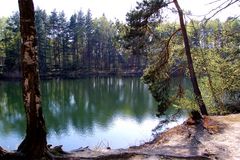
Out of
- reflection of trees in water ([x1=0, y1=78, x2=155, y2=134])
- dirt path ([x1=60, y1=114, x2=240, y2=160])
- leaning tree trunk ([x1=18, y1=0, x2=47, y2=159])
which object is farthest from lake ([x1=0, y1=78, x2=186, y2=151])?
leaning tree trunk ([x1=18, y1=0, x2=47, y2=159])

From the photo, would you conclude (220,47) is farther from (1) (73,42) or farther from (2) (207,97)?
(1) (73,42)

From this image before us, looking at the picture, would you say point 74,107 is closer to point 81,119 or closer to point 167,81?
point 81,119

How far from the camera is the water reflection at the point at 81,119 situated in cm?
2200

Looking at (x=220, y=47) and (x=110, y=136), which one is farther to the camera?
(x=110, y=136)

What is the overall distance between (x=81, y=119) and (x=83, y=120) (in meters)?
0.59

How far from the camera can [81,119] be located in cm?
2862

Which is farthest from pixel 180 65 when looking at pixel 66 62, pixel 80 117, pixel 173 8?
pixel 66 62

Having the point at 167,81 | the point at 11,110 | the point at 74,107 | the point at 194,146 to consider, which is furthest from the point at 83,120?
the point at 194,146

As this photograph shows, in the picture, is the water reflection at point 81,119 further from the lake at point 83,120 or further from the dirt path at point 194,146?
the dirt path at point 194,146

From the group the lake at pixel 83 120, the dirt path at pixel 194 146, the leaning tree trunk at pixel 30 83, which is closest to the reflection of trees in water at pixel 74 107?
the lake at pixel 83 120

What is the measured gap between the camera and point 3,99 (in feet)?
139

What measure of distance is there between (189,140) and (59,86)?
4773 centimetres

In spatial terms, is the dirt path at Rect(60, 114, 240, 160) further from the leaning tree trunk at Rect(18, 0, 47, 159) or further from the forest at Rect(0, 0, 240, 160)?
the leaning tree trunk at Rect(18, 0, 47, 159)

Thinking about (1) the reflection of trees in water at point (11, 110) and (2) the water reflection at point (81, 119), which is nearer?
(2) the water reflection at point (81, 119)
